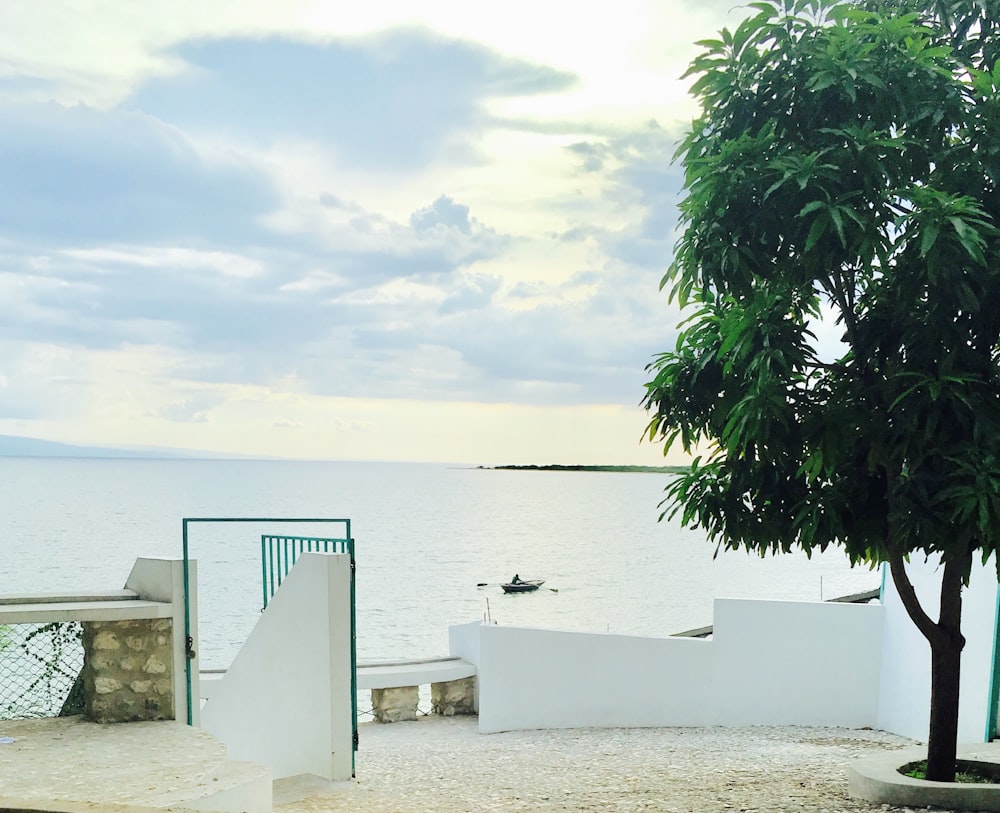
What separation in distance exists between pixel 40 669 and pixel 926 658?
8.19 meters

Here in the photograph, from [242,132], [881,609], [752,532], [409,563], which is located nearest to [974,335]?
[752,532]

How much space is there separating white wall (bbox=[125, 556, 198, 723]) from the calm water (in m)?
15.2

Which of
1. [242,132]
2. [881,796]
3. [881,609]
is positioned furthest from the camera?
[242,132]

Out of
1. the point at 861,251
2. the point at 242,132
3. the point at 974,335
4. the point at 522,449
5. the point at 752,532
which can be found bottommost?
the point at 522,449

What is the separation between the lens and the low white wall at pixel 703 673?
1148 cm

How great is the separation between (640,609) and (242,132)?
2313 inches

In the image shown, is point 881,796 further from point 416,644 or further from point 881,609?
point 416,644

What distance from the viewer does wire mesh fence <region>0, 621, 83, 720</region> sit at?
24.4 feet

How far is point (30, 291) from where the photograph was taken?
94.0 metres

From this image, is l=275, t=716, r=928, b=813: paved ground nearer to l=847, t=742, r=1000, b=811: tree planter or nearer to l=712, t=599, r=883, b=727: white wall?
l=847, t=742, r=1000, b=811: tree planter

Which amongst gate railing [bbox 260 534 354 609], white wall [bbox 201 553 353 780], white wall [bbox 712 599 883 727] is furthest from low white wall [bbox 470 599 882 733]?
gate railing [bbox 260 534 354 609]

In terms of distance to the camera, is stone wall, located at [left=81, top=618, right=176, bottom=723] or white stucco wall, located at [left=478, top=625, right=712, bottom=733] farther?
white stucco wall, located at [left=478, top=625, right=712, bottom=733]

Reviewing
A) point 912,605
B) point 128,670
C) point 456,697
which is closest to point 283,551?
point 128,670

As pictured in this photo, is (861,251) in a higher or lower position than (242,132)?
lower
